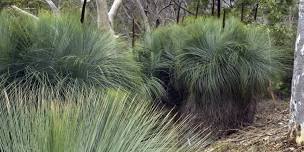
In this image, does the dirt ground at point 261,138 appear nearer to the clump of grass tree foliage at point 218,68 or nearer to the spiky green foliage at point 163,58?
the clump of grass tree foliage at point 218,68

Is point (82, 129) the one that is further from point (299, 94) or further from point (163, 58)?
point (163, 58)

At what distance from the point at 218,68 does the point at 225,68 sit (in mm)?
98

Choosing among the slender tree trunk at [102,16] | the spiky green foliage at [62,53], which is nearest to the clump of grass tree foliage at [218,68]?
the spiky green foliage at [62,53]

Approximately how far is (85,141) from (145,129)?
1.29 ft

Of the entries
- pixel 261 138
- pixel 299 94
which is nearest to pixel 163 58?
pixel 261 138

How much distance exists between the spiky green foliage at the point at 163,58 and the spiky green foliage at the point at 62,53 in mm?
1289

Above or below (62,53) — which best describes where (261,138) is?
below

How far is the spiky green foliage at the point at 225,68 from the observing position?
657 centimetres

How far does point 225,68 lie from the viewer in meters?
6.57

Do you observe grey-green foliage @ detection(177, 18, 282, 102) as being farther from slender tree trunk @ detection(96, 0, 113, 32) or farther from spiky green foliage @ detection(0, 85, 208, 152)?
spiky green foliage @ detection(0, 85, 208, 152)

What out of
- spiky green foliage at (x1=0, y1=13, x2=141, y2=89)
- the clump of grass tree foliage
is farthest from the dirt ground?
spiky green foliage at (x1=0, y1=13, x2=141, y2=89)

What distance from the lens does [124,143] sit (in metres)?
2.31

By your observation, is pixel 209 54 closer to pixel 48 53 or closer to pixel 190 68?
pixel 190 68

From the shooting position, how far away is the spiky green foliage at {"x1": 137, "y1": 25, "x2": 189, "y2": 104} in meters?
6.88
